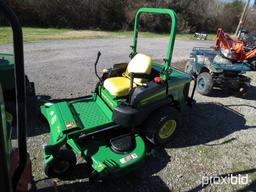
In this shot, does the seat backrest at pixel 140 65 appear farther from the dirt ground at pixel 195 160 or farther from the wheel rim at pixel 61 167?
the wheel rim at pixel 61 167

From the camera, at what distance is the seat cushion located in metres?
3.46

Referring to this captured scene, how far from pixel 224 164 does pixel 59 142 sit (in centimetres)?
227

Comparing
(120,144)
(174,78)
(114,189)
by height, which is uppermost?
(174,78)

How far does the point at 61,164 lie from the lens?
2807 mm

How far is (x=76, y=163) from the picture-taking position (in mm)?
3094

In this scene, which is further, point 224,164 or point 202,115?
point 202,115

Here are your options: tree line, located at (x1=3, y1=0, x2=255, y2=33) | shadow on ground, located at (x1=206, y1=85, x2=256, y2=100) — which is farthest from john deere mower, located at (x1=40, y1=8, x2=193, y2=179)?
tree line, located at (x1=3, y1=0, x2=255, y2=33)

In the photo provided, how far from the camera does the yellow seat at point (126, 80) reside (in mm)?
3476

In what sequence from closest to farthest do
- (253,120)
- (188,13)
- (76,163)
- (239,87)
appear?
(76,163) → (253,120) → (239,87) → (188,13)

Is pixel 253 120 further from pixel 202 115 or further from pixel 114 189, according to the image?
pixel 114 189

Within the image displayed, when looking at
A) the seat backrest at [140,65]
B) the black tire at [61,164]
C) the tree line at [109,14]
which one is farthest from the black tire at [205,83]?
the tree line at [109,14]

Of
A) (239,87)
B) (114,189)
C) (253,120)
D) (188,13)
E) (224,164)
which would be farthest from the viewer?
(188,13)

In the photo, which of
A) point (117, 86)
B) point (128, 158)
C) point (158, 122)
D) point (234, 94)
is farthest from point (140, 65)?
point (234, 94)

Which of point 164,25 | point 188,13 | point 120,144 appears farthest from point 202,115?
point 188,13
